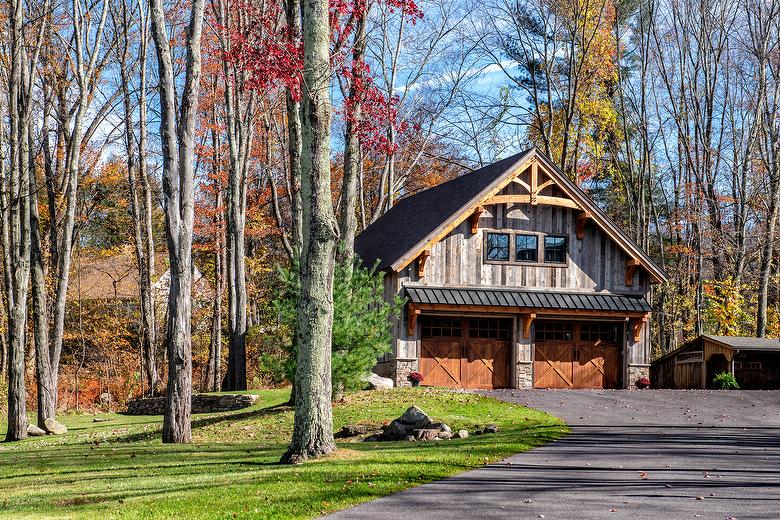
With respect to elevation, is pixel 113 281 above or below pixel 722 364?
above

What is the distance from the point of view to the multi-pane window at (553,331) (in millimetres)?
27984

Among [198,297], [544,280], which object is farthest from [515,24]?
[198,297]

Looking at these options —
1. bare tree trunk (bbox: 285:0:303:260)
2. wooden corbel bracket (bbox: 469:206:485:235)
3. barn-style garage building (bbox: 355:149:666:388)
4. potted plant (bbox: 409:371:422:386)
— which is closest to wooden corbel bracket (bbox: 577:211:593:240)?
barn-style garage building (bbox: 355:149:666:388)

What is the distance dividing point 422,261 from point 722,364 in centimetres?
1118

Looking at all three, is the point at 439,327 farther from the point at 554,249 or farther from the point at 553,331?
the point at 554,249

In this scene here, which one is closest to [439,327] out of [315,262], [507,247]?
[507,247]

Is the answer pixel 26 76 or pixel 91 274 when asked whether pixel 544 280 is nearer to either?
pixel 26 76

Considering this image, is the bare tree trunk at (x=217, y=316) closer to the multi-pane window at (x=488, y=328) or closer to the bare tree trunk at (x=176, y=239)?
the multi-pane window at (x=488, y=328)

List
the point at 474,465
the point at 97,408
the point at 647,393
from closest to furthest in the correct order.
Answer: the point at 474,465 → the point at 647,393 → the point at 97,408

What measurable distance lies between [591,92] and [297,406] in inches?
1284

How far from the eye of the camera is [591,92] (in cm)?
4131

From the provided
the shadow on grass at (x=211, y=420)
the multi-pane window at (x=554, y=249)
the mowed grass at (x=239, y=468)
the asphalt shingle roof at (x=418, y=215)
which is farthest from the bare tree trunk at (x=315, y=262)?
the multi-pane window at (x=554, y=249)

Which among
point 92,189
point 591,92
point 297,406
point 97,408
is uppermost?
point 591,92

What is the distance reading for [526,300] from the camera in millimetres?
26859
